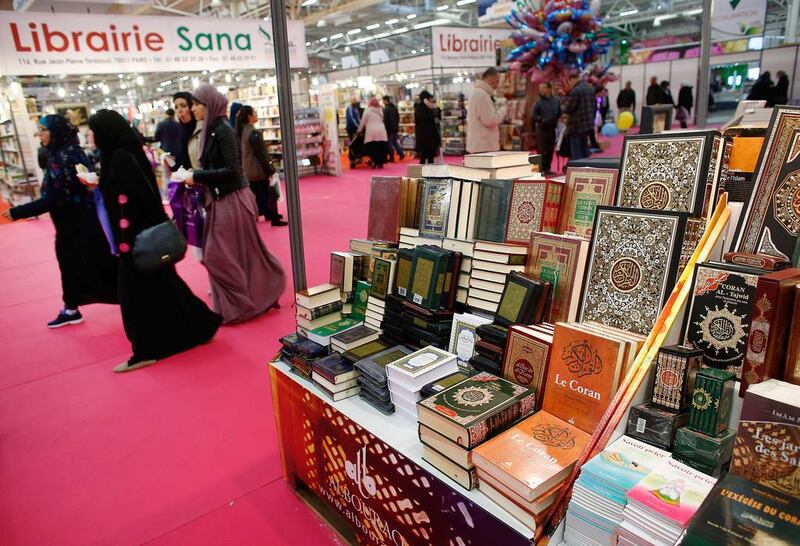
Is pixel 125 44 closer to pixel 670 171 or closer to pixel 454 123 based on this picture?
pixel 670 171

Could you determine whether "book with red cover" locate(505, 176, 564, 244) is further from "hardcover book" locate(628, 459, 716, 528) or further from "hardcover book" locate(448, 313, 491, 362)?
"hardcover book" locate(628, 459, 716, 528)

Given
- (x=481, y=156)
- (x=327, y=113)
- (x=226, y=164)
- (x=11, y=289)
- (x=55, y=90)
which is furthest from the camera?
(x=55, y=90)

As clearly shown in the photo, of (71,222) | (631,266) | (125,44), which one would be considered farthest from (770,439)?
(125,44)

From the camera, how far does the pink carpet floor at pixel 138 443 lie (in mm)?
2027

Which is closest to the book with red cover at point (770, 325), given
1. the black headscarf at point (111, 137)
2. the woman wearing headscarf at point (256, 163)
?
the black headscarf at point (111, 137)

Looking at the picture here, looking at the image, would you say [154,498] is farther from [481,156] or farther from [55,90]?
[55,90]

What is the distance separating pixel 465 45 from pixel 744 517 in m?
11.3

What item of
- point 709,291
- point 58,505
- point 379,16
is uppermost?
point 379,16

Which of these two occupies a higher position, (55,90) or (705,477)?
(55,90)

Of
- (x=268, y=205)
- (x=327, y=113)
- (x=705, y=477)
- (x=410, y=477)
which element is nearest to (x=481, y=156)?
(x=410, y=477)

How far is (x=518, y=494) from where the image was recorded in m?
1.15

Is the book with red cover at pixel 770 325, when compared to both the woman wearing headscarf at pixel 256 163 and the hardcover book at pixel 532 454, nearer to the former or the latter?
the hardcover book at pixel 532 454

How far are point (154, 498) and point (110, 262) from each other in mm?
2358

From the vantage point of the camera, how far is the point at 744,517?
2.92 ft
